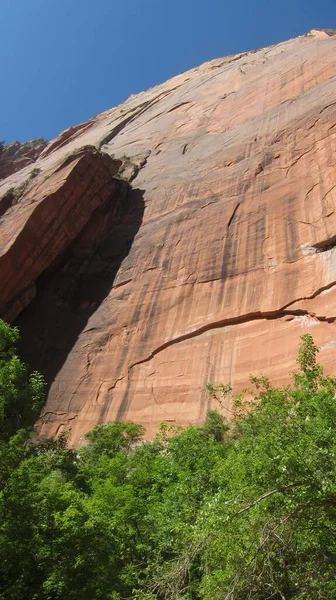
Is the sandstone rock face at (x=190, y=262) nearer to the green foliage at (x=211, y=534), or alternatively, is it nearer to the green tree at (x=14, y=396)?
the green tree at (x=14, y=396)

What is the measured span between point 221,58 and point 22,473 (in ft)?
208

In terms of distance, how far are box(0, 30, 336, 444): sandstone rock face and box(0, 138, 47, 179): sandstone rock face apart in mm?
33298

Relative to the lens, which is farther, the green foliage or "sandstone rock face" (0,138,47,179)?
"sandstone rock face" (0,138,47,179)

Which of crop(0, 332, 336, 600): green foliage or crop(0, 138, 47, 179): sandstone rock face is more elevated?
crop(0, 138, 47, 179): sandstone rock face

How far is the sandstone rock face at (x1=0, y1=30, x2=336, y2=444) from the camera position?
61.1ft

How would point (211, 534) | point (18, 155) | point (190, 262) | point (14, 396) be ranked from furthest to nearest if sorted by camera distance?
1. point (18, 155)
2. point (190, 262)
3. point (14, 396)
4. point (211, 534)

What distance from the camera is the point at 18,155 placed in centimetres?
7569

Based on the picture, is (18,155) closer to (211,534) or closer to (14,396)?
(14,396)

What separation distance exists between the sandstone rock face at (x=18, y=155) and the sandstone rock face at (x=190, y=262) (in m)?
33.3

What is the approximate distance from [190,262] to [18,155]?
203 ft

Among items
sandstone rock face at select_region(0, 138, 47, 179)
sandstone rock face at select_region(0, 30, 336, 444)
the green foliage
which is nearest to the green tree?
the green foliage

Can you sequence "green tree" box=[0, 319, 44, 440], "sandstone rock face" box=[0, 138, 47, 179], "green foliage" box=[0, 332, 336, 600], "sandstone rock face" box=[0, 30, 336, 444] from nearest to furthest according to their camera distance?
"green foliage" box=[0, 332, 336, 600]
"green tree" box=[0, 319, 44, 440]
"sandstone rock face" box=[0, 30, 336, 444]
"sandstone rock face" box=[0, 138, 47, 179]

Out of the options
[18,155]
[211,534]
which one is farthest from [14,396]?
[18,155]

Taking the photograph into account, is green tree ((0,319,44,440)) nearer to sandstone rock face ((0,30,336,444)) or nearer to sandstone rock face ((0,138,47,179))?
sandstone rock face ((0,30,336,444))
